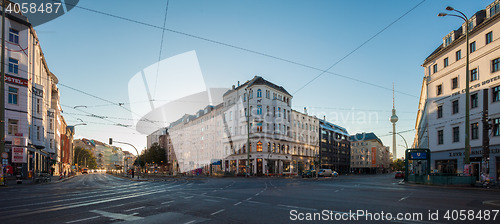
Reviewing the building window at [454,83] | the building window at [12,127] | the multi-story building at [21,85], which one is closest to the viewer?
the multi-story building at [21,85]

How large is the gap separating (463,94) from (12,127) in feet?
169

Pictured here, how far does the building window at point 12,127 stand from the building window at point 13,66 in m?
5.62

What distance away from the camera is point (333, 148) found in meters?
97.8

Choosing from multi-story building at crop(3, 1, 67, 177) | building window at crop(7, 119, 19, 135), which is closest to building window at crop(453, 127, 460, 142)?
multi-story building at crop(3, 1, 67, 177)

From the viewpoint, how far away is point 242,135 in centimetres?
6169

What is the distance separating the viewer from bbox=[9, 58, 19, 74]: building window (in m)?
33.8

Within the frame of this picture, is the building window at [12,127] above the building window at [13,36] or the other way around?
the other way around

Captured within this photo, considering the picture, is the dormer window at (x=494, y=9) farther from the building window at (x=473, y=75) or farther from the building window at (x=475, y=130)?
the building window at (x=475, y=130)

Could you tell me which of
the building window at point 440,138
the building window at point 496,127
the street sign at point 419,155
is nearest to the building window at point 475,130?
the building window at point 496,127

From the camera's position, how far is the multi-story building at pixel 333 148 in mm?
89412

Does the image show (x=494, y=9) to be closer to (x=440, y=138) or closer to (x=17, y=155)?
(x=440, y=138)

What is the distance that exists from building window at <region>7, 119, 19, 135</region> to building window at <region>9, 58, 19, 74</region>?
5615 millimetres

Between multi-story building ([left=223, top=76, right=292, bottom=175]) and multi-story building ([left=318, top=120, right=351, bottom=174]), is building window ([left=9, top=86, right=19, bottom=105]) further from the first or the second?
multi-story building ([left=318, top=120, right=351, bottom=174])

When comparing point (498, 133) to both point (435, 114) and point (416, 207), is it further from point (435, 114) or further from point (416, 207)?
point (416, 207)
